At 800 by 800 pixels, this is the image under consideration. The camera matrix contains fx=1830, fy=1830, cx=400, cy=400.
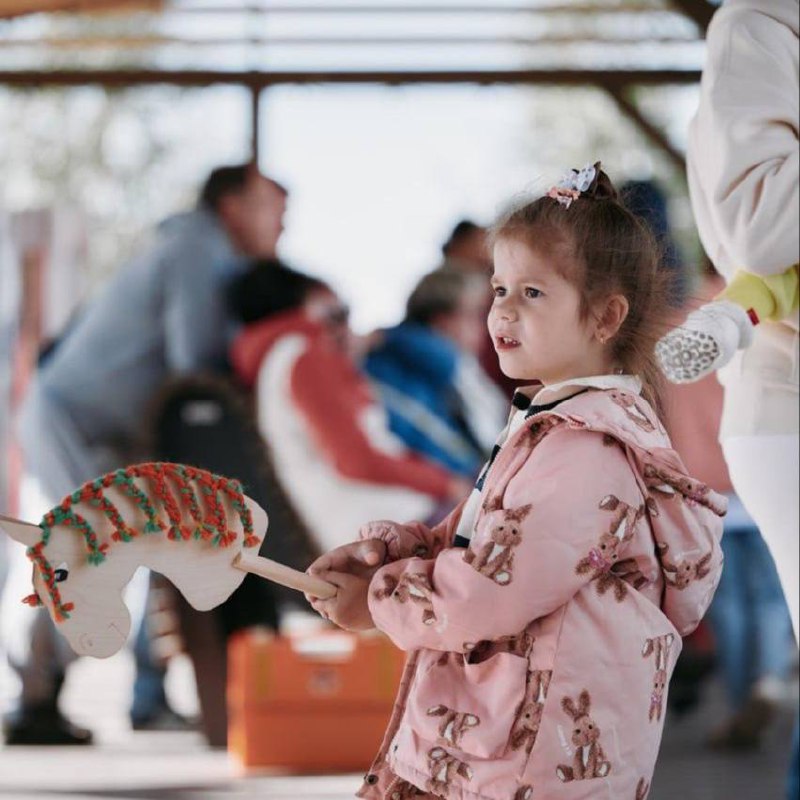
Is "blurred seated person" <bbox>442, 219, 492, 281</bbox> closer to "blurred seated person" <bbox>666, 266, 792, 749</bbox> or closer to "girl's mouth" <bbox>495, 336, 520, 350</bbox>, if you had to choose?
"blurred seated person" <bbox>666, 266, 792, 749</bbox>

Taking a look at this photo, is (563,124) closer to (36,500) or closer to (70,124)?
(70,124)

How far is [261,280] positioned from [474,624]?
3.57 meters

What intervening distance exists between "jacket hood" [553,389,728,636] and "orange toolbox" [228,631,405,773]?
2.85 metres

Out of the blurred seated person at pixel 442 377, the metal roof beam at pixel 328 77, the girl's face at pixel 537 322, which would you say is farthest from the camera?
the metal roof beam at pixel 328 77

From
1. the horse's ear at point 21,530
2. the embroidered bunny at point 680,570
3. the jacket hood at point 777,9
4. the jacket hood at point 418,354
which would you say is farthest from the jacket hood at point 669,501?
the jacket hood at point 418,354

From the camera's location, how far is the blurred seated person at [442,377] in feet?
17.9

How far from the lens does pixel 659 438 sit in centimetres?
185

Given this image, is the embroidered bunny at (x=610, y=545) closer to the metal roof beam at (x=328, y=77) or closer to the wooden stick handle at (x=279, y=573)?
the wooden stick handle at (x=279, y=573)

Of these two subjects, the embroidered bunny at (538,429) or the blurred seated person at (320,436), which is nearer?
the embroidered bunny at (538,429)

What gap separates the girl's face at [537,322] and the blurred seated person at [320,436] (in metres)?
3.22

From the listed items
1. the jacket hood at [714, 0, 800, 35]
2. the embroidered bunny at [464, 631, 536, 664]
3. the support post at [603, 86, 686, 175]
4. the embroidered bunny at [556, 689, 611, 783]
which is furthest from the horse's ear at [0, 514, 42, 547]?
the support post at [603, 86, 686, 175]

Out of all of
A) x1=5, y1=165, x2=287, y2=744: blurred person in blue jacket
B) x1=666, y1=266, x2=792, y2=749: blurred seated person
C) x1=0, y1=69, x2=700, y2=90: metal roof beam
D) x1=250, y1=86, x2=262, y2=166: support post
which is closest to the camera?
x1=666, y1=266, x2=792, y2=749: blurred seated person

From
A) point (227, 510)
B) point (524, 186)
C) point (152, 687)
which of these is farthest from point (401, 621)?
point (152, 687)

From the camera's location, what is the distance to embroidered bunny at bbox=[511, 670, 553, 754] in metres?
1.75
